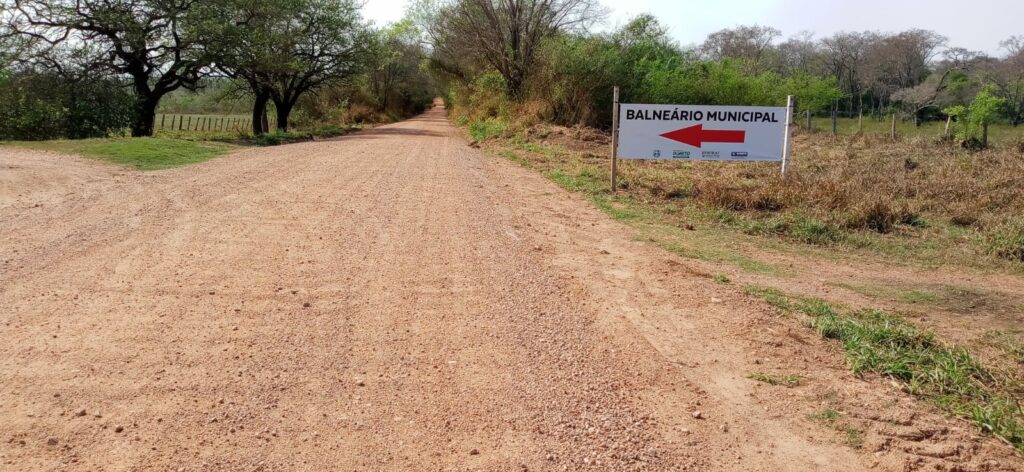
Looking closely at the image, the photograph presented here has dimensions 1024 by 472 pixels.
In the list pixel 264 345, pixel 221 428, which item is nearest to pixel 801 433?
pixel 221 428

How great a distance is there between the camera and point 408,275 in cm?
532

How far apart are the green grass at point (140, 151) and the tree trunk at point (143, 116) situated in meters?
6.92

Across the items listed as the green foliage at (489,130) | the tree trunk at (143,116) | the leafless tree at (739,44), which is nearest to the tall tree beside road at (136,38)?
the tree trunk at (143,116)

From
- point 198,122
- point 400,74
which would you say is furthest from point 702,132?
point 400,74

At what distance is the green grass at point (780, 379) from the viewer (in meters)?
3.53

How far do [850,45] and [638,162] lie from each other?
2014 inches

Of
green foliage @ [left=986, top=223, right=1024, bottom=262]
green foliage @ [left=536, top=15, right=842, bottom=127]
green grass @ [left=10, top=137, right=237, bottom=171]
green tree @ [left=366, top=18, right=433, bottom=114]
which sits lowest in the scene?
green foliage @ [left=986, top=223, right=1024, bottom=262]

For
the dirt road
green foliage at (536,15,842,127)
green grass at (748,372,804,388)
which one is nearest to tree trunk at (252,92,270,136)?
green foliage at (536,15,842,127)

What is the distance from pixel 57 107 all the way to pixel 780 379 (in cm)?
2316

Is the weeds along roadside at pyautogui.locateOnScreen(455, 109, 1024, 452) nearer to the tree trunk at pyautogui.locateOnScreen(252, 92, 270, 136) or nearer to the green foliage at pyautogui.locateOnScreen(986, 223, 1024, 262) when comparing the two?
the green foliage at pyautogui.locateOnScreen(986, 223, 1024, 262)

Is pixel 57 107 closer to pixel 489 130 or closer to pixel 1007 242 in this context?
pixel 489 130

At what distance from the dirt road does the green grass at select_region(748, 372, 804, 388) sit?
0.19 ft

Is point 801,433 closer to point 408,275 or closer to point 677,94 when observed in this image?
point 408,275

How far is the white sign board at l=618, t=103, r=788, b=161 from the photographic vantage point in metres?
9.79
